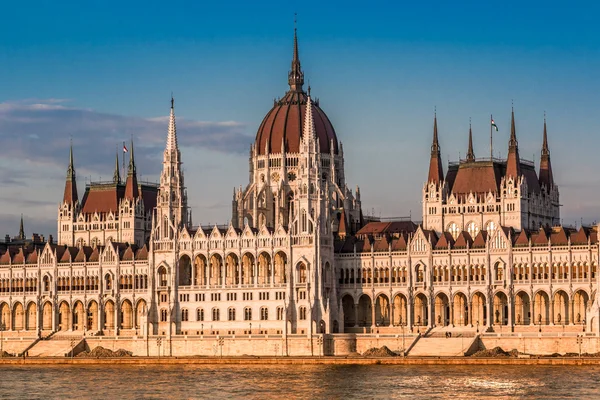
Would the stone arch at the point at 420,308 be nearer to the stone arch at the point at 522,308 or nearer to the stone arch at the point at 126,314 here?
the stone arch at the point at 522,308

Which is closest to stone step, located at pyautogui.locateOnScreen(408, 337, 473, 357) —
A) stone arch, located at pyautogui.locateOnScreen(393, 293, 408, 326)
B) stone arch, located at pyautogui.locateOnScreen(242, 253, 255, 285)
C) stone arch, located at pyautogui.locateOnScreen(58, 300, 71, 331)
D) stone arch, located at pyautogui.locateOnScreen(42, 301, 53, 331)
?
stone arch, located at pyautogui.locateOnScreen(393, 293, 408, 326)

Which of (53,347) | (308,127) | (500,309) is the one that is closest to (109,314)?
(53,347)

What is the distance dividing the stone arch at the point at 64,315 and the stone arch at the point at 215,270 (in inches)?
776

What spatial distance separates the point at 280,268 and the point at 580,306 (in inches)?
1250

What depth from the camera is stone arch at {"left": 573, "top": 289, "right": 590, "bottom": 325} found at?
553 feet

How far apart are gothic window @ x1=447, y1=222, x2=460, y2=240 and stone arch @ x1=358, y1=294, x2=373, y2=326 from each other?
11.4 meters

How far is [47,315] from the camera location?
198750 mm

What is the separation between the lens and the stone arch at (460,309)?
175625mm

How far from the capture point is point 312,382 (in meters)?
142

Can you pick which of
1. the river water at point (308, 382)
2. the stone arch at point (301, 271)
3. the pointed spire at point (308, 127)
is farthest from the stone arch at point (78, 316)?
the pointed spire at point (308, 127)

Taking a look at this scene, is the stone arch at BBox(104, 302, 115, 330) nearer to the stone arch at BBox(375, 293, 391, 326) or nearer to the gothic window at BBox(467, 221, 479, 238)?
the stone arch at BBox(375, 293, 391, 326)

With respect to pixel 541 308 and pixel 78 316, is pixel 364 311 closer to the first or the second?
pixel 541 308

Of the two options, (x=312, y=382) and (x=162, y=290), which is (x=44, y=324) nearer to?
(x=162, y=290)

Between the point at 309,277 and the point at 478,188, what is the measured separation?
21031 millimetres
